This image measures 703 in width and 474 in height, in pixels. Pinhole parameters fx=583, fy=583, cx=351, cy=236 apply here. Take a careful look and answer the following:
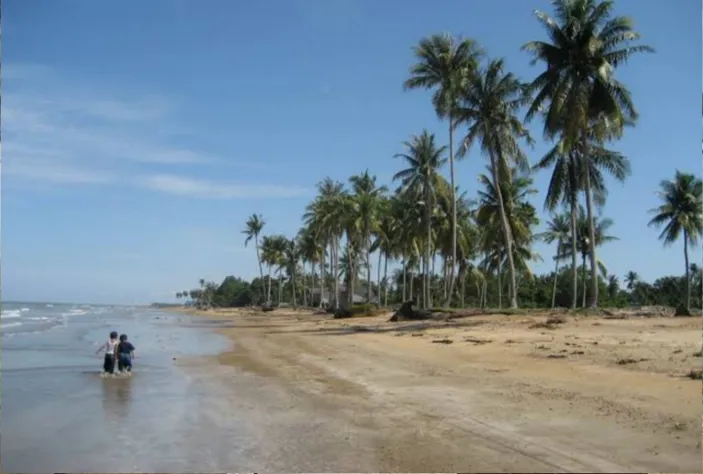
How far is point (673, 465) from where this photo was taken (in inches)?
262

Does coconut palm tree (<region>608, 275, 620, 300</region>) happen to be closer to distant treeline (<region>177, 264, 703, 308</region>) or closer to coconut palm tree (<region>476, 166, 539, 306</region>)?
distant treeline (<region>177, 264, 703, 308</region>)

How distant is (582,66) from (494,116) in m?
7.03

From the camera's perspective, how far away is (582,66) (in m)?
30.1

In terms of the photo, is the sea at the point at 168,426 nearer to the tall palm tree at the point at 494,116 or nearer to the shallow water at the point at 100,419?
the shallow water at the point at 100,419

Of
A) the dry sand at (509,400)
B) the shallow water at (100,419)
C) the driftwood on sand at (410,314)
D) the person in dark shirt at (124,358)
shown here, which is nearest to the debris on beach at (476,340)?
the dry sand at (509,400)

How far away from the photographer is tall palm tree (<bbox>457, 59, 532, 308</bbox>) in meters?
36.3

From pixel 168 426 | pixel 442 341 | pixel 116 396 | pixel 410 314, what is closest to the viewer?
pixel 168 426

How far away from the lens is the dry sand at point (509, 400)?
7250 mm

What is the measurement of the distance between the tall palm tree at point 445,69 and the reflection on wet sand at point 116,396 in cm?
2704

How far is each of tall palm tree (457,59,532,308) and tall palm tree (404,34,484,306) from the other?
93 cm

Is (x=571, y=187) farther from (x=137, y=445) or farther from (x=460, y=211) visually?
(x=137, y=445)

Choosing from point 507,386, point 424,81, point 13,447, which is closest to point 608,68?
point 424,81

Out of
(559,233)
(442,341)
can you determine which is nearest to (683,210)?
(559,233)

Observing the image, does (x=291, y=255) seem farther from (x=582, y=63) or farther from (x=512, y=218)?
(x=582, y=63)
